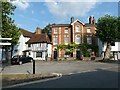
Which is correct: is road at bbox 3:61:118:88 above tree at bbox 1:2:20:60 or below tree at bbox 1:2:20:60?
below

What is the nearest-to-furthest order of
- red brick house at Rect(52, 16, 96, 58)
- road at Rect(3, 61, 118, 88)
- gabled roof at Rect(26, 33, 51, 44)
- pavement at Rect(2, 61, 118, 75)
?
road at Rect(3, 61, 118, 88)
pavement at Rect(2, 61, 118, 75)
red brick house at Rect(52, 16, 96, 58)
gabled roof at Rect(26, 33, 51, 44)

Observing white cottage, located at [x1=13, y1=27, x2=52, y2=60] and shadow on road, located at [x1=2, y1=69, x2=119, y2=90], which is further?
white cottage, located at [x1=13, y1=27, x2=52, y2=60]

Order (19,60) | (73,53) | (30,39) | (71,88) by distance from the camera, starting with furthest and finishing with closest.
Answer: (30,39) → (73,53) → (19,60) → (71,88)

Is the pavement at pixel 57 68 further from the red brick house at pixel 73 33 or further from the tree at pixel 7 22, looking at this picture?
the red brick house at pixel 73 33

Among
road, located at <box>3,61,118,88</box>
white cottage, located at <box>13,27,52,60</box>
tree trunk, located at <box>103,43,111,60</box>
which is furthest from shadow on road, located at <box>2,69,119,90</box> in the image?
white cottage, located at <box>13,27,52,60</box>

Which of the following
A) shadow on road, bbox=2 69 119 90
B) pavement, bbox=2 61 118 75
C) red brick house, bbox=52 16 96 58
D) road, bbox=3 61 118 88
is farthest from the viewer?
red brick house, bbox=52 16 96 58

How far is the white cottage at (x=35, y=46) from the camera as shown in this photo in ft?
212

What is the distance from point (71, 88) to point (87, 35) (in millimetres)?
51675

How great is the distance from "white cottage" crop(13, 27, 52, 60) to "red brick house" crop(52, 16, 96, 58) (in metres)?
1.94

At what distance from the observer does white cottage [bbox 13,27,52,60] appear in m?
64.8

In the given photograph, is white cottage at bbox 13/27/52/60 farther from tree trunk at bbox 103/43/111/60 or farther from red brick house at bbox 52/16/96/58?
tree trunk at bbox 103/43/111/60

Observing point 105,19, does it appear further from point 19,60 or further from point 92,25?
point 19,60

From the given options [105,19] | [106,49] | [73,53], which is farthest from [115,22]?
[73,53]

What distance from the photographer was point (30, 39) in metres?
68.6
